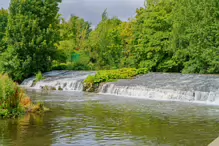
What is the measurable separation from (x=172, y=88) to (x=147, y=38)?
16.1 m

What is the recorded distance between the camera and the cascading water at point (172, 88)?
70.1ft

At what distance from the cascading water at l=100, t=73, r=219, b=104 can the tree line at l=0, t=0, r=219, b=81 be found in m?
5.65

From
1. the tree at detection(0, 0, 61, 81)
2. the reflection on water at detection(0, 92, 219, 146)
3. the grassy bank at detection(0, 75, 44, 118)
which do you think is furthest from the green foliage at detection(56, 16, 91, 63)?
the grassy bank at detection(0, 75, 44, 118)

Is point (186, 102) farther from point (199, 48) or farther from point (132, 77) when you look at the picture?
point (199, 48)

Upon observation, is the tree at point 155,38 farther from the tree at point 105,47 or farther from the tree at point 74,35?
the tree at point 74,35

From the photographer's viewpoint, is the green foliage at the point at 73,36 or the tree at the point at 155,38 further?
the green foliage at the point at 73,36

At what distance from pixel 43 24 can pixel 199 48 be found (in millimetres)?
16105

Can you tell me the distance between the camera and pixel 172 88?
23297 millimetres

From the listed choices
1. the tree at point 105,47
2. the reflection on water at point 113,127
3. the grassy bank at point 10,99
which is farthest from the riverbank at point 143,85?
the tree at point 105,47

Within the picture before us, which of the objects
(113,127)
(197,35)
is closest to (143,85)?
(197,35)

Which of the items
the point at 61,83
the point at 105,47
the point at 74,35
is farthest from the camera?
the point at 74,35

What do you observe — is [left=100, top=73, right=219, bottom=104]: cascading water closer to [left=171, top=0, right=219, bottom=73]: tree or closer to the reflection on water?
the reflection on water

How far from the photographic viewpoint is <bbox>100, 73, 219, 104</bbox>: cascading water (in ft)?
70.1

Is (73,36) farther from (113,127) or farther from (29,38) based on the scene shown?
(113,127)
